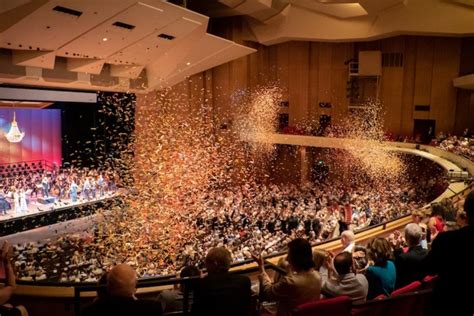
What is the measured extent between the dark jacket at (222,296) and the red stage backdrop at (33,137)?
1553 centimetres

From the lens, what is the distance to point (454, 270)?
235 cm

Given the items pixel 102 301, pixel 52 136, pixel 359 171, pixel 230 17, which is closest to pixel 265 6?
pixel 230 17

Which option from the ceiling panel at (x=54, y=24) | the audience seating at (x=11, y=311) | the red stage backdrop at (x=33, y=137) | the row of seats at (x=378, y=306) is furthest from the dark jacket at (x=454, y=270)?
the red stage backdrop at (x=33, y=137)

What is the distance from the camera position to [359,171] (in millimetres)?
19766

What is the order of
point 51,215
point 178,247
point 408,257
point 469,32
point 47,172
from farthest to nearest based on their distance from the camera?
point 47,172
point 469,32
point 51,215
point 178,247
point 408,257

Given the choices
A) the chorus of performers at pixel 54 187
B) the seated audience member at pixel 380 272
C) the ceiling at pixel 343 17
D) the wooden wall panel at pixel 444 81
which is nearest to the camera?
the seated audience member at pixel 380 272

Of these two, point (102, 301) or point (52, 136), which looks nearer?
point (102, 301)

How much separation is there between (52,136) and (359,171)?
1287cm

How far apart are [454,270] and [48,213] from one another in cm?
1358

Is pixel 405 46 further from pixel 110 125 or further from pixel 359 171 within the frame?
pixel 110 125

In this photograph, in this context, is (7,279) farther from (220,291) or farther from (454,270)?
(454,270)

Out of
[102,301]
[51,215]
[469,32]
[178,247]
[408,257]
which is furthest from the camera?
[469,32]

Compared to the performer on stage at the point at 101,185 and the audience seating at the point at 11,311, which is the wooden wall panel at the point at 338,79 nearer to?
the performer on stage at the point at 101,185

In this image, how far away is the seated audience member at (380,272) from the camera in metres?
3.45
